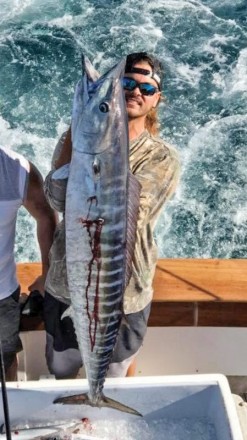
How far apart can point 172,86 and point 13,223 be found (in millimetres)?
5404

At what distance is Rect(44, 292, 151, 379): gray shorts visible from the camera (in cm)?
212

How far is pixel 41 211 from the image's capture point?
208cm

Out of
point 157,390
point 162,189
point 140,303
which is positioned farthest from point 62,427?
point 162,189

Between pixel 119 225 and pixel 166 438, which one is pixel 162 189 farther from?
pixel 166 438

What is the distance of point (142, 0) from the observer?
28.9 feet

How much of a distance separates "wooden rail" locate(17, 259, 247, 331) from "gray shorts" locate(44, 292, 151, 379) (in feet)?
0.87

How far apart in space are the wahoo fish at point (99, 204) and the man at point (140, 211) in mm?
169

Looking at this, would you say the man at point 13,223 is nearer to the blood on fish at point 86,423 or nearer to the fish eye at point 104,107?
the blood on fish at point 86,423

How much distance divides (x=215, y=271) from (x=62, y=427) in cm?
97

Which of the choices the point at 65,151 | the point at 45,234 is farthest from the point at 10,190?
the point at 65,151

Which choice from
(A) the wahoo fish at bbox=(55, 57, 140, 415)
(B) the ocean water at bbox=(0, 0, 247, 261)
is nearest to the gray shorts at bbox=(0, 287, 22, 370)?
(A) the wahoo fish at bbox=(55, 57, 140, 415)

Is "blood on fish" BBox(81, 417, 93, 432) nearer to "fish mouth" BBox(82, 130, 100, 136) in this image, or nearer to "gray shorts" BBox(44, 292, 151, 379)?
"gray shorts" BBox(44, 292, 151, 379)

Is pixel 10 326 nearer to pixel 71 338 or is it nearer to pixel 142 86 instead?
pixel 71 338

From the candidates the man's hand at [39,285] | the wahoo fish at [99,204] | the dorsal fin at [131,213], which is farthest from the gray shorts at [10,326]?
the dorsal fin at [131,213]
